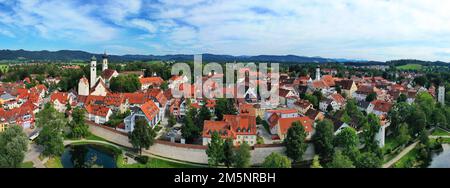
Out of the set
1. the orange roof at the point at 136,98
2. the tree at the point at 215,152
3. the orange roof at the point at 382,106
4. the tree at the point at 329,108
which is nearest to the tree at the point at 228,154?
the tree at the point at 215,152

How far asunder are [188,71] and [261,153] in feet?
74.5

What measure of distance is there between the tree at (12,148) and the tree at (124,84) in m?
12.8

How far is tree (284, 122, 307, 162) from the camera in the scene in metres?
12.9

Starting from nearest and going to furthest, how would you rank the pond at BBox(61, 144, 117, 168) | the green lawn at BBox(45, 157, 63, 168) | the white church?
the green lawn at BBox(45, 157, 63, 168), the pond at BBox(61, 144, 117, 168), the white church

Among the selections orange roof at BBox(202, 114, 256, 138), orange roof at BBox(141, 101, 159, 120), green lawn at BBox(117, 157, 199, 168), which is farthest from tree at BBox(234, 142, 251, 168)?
orange roof at BBox(141, 101, 159, 120)

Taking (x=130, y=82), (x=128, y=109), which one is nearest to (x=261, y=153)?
(x=128, y=109)

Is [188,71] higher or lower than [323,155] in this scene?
higher

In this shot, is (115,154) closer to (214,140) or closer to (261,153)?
(214,140)

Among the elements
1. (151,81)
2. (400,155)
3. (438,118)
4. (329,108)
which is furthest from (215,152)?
(151,81)

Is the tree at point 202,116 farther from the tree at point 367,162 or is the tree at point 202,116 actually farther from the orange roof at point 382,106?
the orange roof at point 382,106

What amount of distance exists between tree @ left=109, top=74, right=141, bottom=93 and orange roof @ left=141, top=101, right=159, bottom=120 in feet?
25.2

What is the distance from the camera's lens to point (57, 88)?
96.8ft

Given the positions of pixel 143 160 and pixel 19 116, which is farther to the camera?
pixel 19 116
